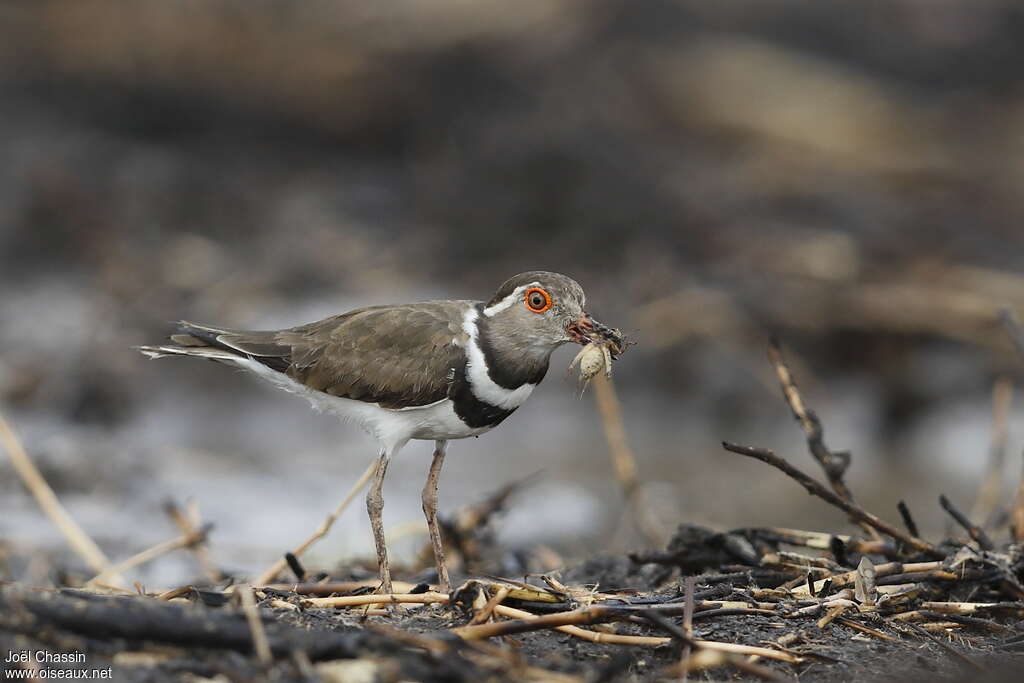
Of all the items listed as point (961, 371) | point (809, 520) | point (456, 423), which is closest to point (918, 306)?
point (961, 371)

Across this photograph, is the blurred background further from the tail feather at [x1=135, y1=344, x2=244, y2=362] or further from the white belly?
the white belly

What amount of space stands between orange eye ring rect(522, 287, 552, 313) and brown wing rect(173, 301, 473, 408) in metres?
0.27

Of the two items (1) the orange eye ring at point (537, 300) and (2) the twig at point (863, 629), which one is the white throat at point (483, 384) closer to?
(1) the orange eye ring at point (537, 300)

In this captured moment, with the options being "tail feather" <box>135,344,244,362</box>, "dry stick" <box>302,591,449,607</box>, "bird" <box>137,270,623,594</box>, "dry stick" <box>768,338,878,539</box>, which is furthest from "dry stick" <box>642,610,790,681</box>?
"tail feather" <box>135,344,244,362</box>

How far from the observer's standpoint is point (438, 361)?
14.5ft

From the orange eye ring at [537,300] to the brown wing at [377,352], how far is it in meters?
0.27

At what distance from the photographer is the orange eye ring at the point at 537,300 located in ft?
14.5

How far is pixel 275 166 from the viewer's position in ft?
39.5

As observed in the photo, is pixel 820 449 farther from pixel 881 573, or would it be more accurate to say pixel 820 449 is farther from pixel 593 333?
pixel 593 333

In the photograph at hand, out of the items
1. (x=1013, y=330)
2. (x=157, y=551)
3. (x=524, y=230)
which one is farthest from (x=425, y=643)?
(x=524, y=230)

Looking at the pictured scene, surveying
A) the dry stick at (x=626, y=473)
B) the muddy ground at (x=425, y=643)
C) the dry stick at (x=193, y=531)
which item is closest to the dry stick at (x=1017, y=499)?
the muddy ground at (x=425, y=643)

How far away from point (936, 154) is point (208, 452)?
295 inches

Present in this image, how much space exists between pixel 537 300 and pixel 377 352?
0.63 meters

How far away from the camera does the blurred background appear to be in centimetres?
843
